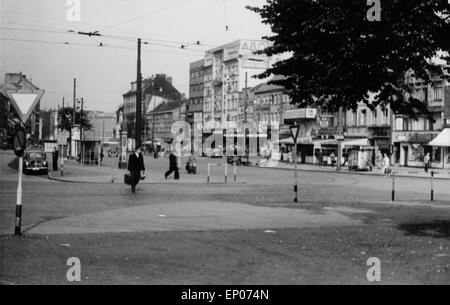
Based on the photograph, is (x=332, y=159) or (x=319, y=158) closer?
(x=332, y=159)

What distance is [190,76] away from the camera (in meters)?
155

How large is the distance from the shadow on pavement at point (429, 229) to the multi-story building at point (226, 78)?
99.0 meters

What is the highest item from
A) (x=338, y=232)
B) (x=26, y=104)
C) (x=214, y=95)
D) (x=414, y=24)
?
(x=214, y=95)

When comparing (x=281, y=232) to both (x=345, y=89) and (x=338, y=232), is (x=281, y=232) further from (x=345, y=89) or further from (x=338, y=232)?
(x=345, y=89)

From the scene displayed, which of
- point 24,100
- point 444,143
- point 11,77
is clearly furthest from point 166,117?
point 24,100

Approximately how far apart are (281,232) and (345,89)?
3466 millimetres

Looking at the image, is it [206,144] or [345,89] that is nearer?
[345,89]

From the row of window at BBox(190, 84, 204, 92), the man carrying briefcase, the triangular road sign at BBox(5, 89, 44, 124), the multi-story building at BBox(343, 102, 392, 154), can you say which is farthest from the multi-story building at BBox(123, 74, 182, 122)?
the triangular road sign at BBox(5, 89, 44, 124)

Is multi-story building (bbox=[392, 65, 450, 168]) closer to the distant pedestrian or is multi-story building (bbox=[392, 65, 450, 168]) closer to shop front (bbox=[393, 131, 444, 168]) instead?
shop front (bbox=[393, 131, 444, 168])

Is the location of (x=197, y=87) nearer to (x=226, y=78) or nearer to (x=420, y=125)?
(x=226, y=78)

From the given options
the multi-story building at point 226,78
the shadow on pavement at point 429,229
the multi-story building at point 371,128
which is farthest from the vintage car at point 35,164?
the multi-story building at point 226,78

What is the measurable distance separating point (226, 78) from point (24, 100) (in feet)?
392

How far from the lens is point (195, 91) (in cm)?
15025
